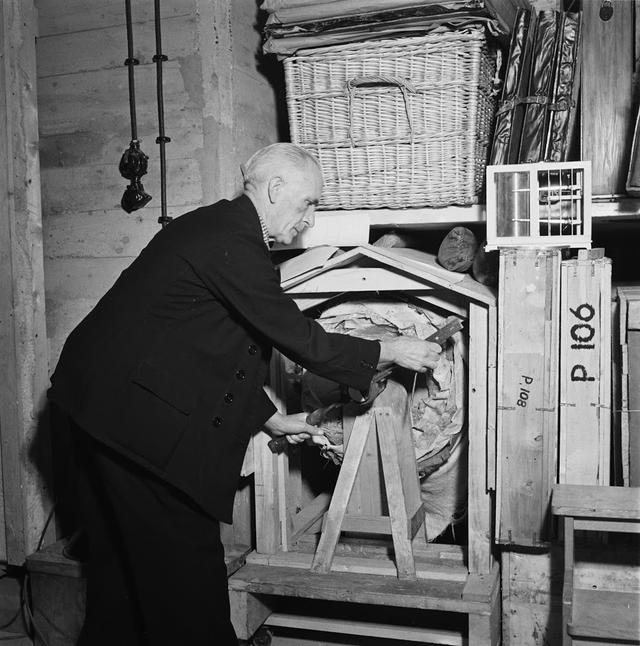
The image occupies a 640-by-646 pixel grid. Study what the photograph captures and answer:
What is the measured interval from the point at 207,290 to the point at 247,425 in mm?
391

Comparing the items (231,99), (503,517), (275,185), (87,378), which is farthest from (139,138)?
(503,517)

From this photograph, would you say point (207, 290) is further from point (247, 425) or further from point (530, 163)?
point (530, 163)

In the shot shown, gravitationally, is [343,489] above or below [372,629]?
above

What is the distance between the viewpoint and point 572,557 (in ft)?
7.05

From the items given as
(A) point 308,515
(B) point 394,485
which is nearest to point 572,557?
(B) point 394,485

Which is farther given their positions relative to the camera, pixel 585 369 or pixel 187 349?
pixel 585 369

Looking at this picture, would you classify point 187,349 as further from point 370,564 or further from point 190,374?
point 370,564

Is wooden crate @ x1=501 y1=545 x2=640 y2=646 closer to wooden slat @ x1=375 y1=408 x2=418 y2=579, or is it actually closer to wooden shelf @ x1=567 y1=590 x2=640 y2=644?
wooden shelf @ x1=567 y1=590 x2=640 y2=644

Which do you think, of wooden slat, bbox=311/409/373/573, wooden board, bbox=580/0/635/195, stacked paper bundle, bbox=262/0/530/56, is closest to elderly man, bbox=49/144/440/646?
wooden slat, bbox=311/409/373/573

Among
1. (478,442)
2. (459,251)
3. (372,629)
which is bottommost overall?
(372,629)

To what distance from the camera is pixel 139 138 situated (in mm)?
2756

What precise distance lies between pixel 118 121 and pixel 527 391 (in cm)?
164

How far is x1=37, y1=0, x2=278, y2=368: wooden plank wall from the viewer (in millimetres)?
2676

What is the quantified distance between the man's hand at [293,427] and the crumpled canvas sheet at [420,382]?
0.36ft
